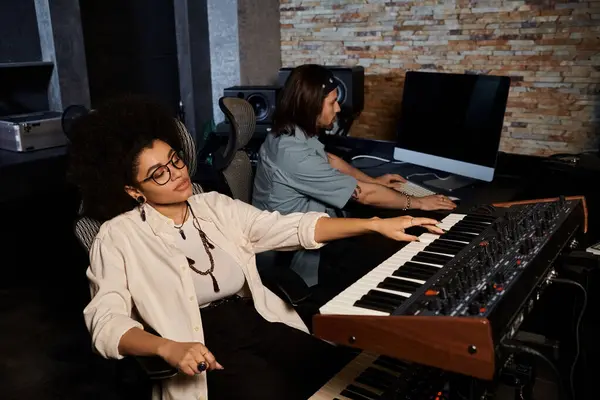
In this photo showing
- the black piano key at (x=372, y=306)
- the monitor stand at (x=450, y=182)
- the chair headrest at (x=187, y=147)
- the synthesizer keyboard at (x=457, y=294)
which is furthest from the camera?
the monitor stand at (x=450, y=182)

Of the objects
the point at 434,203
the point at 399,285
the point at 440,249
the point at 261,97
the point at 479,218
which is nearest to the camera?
the point at 399,285

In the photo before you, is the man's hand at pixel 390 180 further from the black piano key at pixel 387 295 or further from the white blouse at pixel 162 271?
Answer: the black piano key at pixel 387 295

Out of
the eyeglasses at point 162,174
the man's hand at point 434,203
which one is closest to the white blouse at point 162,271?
the eyeglasses at point 162,174

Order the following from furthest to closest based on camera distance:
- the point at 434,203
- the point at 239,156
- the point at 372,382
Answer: the point at 239,156 → the point at 434,203 → the point at 372,382

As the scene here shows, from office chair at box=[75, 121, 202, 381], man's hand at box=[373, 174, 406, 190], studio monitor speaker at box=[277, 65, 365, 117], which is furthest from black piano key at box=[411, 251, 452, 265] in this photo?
studio monitor speaker at box=[277, 65, 365, 117]

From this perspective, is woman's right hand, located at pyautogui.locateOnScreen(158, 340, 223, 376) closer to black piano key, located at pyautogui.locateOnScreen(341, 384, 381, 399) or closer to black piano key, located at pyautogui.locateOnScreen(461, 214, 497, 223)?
black piano key, located at pyautogui.locateOnScreen(341, 384, 381, 399)

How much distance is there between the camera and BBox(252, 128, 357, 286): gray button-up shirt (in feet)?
8.02

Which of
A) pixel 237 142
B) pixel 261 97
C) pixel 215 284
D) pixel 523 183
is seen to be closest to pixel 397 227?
pixel 215 284

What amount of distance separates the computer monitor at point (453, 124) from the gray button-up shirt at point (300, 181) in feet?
1.89

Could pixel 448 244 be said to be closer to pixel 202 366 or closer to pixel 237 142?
pixel 202 366

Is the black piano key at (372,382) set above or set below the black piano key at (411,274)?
below

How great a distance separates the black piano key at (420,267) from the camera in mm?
1489

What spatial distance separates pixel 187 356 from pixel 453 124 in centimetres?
188

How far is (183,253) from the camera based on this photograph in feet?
5.72
